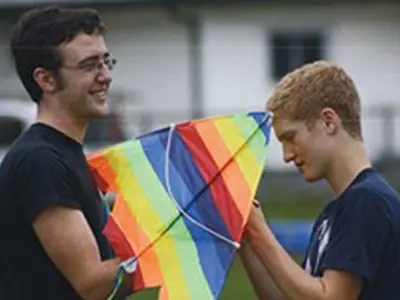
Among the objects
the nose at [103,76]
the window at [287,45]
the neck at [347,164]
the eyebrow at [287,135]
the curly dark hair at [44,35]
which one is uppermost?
the curly dark hair at [44,35]

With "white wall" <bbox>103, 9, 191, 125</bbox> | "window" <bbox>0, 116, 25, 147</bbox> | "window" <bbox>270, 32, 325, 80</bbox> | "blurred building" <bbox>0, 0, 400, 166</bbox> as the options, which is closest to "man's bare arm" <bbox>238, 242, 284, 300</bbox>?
"window" <bbox>0, 116, 25, 147</bbox>

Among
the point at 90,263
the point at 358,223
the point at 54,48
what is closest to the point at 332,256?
the point at 358,223

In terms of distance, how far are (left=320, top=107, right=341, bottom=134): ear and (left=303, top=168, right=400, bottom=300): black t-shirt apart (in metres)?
0.14

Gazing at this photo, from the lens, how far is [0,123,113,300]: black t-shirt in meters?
4.09

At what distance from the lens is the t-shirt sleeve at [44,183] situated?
4.07 metres

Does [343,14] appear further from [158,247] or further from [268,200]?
[158,247]

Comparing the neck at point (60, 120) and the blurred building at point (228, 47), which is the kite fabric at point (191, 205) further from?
the blurred building at point (228, 47)

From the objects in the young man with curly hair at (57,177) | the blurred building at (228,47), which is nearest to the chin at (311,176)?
the young man with curly hair at (57,177)

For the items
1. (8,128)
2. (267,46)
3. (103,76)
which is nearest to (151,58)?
(267,46)

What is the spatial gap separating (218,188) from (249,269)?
24 cm

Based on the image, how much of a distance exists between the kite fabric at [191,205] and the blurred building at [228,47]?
1254 cm

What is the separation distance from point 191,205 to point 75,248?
323mm

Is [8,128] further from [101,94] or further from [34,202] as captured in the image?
[34,202]

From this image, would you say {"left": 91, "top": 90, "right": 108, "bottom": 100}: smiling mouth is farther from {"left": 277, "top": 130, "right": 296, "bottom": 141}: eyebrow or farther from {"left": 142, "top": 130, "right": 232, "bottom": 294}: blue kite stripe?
{"left": 277, "top": 130, "right": 296, "bottom": 141}: eyebrow
